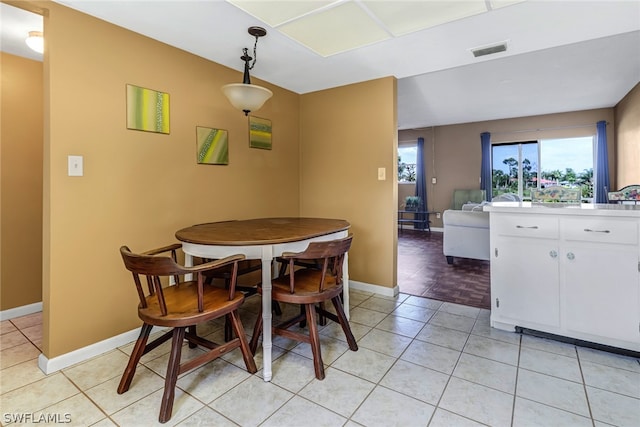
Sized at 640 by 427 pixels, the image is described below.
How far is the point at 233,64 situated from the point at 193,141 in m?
0.86

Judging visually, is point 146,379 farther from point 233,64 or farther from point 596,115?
point 596,115

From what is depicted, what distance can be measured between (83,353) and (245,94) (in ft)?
6.74

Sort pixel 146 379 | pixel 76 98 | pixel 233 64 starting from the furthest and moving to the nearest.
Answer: pixel 233 64 → pixel 76 98 → pixel 146 379

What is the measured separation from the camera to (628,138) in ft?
16.3

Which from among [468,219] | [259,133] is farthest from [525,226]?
[259,133]

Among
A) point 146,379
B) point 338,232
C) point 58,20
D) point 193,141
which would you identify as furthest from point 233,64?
point 146,379

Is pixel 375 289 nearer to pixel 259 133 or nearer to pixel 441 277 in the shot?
pixel 441 277

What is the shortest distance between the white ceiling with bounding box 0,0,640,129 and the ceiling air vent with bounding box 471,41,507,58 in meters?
0.05

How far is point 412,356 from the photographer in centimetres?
200

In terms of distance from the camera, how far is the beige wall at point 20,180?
8.35 ft

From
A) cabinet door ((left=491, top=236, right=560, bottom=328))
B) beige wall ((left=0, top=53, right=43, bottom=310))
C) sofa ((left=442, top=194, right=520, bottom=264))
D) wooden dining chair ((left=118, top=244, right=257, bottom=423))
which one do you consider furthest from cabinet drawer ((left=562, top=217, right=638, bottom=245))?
beige wall ((left=0, top=53, right=43, bottom=310))

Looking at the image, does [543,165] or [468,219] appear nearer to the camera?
[468,219]

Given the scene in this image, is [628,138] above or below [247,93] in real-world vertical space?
above

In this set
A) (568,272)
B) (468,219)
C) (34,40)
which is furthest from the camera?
(468,219)
